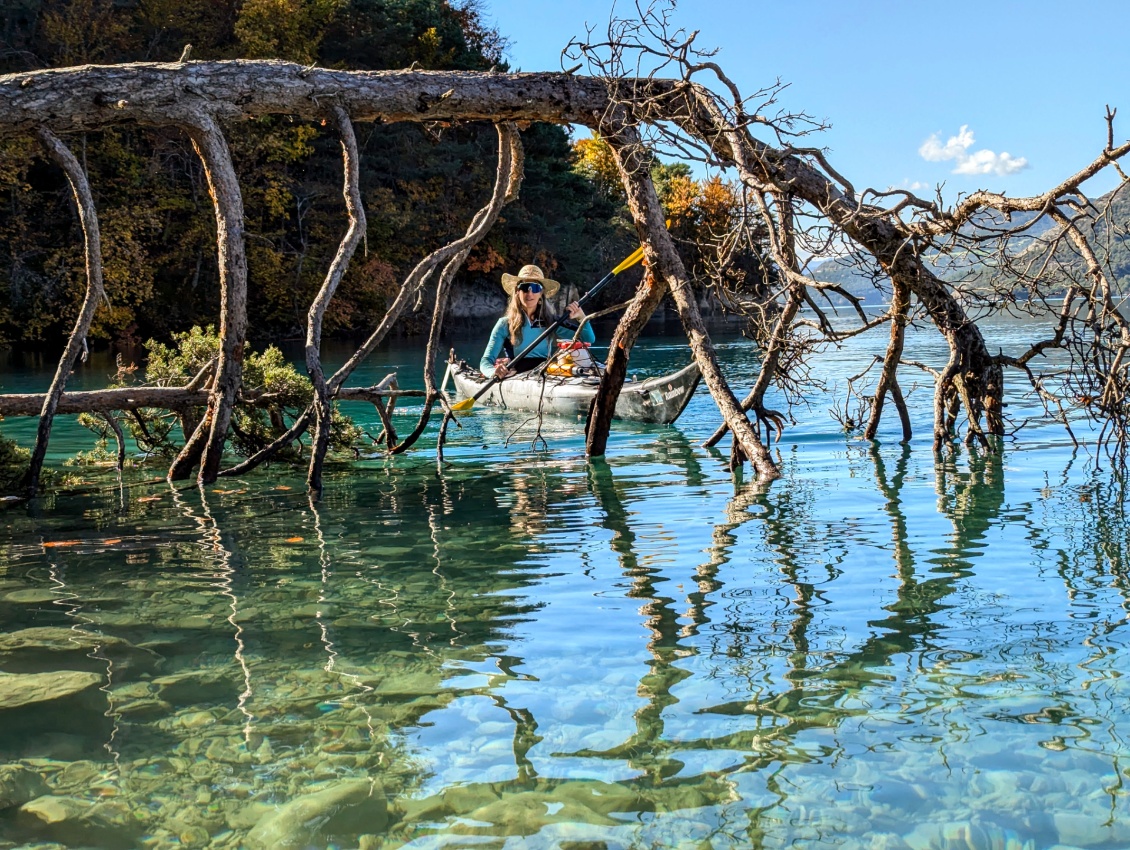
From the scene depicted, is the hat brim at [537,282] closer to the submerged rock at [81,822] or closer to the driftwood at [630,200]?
the driftwood at [630,200]

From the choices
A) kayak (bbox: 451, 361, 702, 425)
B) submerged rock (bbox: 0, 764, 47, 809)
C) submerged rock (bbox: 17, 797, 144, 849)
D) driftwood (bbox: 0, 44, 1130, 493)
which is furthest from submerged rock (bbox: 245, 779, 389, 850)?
kayak (bbox: 451, 361, 702, 425)

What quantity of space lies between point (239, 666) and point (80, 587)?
1885mm

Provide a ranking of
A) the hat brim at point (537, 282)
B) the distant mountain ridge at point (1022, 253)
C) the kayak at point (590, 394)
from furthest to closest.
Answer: the hat brim at point (537, 282) → the kayak at point (590, 394) → the distant mountain ridge at point (1022, 253)

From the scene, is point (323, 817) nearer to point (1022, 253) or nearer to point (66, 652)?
point (66, 652)

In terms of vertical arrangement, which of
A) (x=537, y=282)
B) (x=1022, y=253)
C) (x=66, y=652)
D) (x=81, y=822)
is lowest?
(x=81, y=822)

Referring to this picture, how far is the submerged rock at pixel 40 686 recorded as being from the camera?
13.3 ft

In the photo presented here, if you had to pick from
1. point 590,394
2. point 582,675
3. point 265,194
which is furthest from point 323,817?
point 265,194

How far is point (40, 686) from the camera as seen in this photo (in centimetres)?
420

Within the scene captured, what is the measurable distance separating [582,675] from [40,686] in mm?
2053

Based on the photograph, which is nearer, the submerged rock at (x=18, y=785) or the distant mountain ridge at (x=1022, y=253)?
the submerged rock at (x=18, y=785)

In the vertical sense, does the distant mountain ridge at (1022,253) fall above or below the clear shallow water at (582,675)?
above

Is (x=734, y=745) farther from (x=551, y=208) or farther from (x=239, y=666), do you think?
(x=551, y=208)

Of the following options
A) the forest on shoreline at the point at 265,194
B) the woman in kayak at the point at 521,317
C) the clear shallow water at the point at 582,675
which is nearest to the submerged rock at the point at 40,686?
the clear shallow water at the point at 582,675

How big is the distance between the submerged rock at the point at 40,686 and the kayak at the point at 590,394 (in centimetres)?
827
